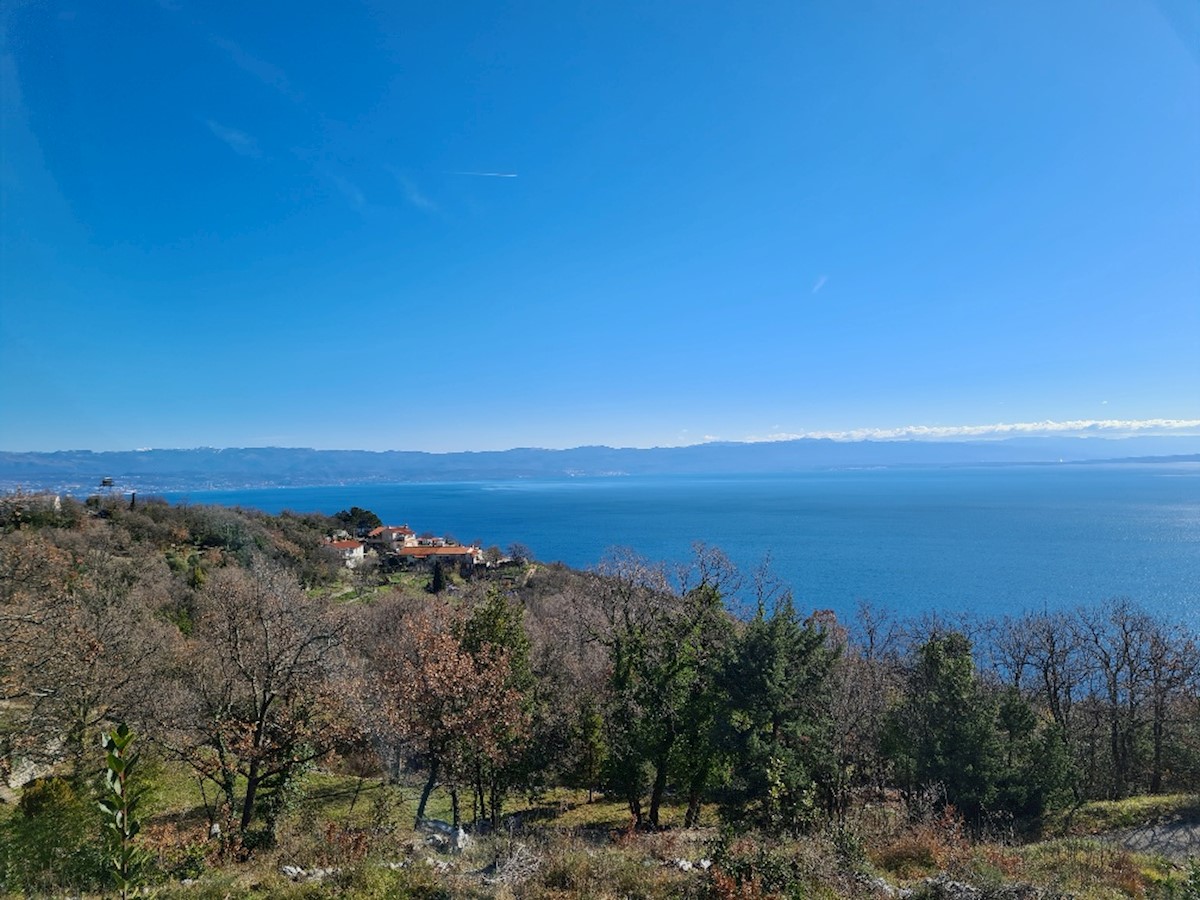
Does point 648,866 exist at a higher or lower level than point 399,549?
higher

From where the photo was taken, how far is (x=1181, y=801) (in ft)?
62.4

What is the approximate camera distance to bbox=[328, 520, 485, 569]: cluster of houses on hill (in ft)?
248

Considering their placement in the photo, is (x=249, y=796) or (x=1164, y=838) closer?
(x=249, y=796)

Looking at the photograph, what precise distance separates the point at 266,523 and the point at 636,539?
216ft

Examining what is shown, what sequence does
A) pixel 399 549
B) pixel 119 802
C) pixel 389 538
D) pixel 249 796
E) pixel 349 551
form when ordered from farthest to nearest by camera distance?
→ pixel 389 538 → pixel 399 549 → pixel 349 551 → pixel 249 796 → pixel 119 802

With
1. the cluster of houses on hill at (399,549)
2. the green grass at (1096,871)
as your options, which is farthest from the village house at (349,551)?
Result: the green grass at (1096,871)

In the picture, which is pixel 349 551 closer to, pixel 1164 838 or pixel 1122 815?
pixel 1122 815

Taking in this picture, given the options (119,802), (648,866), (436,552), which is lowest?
(436,552)

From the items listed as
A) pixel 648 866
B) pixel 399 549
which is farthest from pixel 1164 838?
pixel 399 549

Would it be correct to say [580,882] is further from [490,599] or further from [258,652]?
Result: [490,599]

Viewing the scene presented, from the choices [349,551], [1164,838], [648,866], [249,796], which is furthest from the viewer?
[349,551]

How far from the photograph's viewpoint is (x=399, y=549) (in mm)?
85750

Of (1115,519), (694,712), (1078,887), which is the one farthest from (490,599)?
(1115,519)

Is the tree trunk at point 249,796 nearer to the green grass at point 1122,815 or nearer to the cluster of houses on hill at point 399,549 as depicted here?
the green grass at point 1122,815
